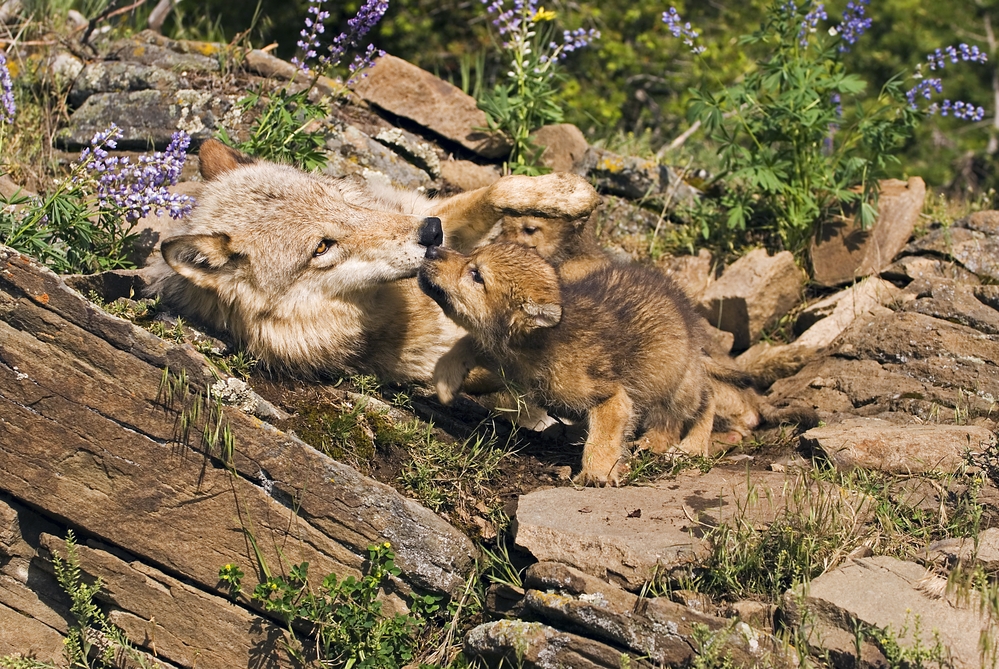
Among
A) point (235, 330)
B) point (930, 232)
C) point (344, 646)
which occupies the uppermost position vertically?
point (930, 232)

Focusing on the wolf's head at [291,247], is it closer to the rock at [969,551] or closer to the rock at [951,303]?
the rock at [969,551]

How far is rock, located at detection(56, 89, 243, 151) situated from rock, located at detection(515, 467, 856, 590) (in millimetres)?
4314

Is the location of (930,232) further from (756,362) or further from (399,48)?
(399,48)

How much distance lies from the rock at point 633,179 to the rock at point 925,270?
69.8 inches

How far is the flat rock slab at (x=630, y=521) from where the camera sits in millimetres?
4223

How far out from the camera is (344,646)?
14.1 feet

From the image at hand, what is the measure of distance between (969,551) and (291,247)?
12.3ft

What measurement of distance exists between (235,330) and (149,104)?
9.85 feet

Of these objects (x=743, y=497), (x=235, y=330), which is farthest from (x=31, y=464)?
(x=743, y=497)

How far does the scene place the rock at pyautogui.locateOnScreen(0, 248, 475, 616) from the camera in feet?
14.5

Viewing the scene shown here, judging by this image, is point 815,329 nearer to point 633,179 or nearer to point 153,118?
point 633,179

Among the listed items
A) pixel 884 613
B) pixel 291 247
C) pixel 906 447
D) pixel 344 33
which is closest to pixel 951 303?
pixel 906 447

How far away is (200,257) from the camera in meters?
5.18

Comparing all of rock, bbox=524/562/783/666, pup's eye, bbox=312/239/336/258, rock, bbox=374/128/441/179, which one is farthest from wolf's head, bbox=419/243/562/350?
rock, bbox=374/128/441/179
